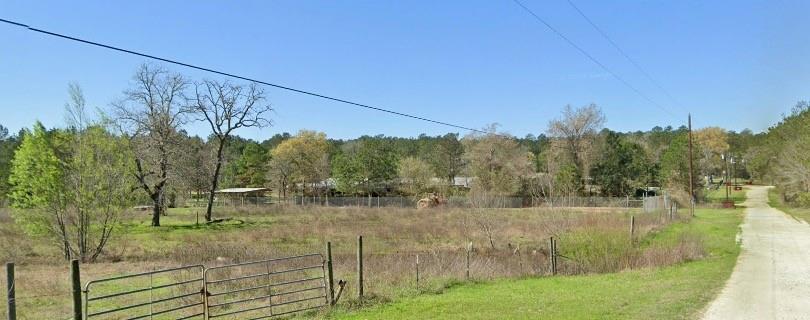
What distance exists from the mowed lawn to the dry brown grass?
1585mm

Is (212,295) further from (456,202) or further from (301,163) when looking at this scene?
(301,163)

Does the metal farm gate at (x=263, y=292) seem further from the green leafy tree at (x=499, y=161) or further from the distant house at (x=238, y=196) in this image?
the distant house at (x=238, y=196)

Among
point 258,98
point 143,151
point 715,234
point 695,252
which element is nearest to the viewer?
point 695,252

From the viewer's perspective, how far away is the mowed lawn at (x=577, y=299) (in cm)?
1135

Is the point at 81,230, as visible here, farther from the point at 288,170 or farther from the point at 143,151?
the point at 288,170

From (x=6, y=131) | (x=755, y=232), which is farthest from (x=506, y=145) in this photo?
(x=6, y=131)

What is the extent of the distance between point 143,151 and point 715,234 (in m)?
42.6

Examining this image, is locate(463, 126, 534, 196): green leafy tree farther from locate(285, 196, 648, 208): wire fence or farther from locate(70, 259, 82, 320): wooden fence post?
locate(70, 259, 82, 320): wooden fence post

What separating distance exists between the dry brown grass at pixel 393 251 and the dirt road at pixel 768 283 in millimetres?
2816

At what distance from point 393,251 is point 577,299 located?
15.6m

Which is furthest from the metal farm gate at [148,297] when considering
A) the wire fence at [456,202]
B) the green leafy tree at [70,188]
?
the wire fence at [456,202]

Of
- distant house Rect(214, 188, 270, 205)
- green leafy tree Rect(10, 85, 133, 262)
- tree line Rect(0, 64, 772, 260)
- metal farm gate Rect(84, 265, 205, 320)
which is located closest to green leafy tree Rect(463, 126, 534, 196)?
tree line Rect(0, 64, 772, 260)

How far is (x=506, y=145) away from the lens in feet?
277

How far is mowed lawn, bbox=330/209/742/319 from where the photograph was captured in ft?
37.2
